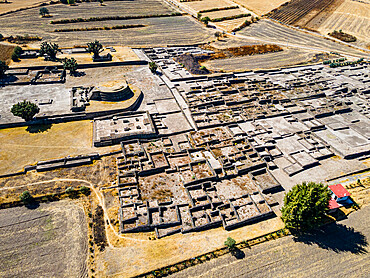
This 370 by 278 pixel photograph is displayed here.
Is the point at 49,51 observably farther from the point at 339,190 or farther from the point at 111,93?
the point at 339,190

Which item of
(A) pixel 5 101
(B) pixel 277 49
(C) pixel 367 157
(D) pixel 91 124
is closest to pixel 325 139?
(C) pixel 367 157

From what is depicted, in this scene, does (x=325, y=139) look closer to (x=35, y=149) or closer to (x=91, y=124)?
(x=91, y=124)

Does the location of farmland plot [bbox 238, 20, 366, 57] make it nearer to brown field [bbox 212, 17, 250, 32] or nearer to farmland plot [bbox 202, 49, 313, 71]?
brown field [bbox 212, 17, 250, 32]

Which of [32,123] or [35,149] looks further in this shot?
[32,123]

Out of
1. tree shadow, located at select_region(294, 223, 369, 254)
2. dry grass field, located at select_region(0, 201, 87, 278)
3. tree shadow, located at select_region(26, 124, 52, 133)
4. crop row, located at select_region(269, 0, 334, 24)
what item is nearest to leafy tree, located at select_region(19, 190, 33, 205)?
dry grass field, located at select_region(0, 201, 87, 278)

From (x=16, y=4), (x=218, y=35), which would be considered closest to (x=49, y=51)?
(x=218, y=35)
